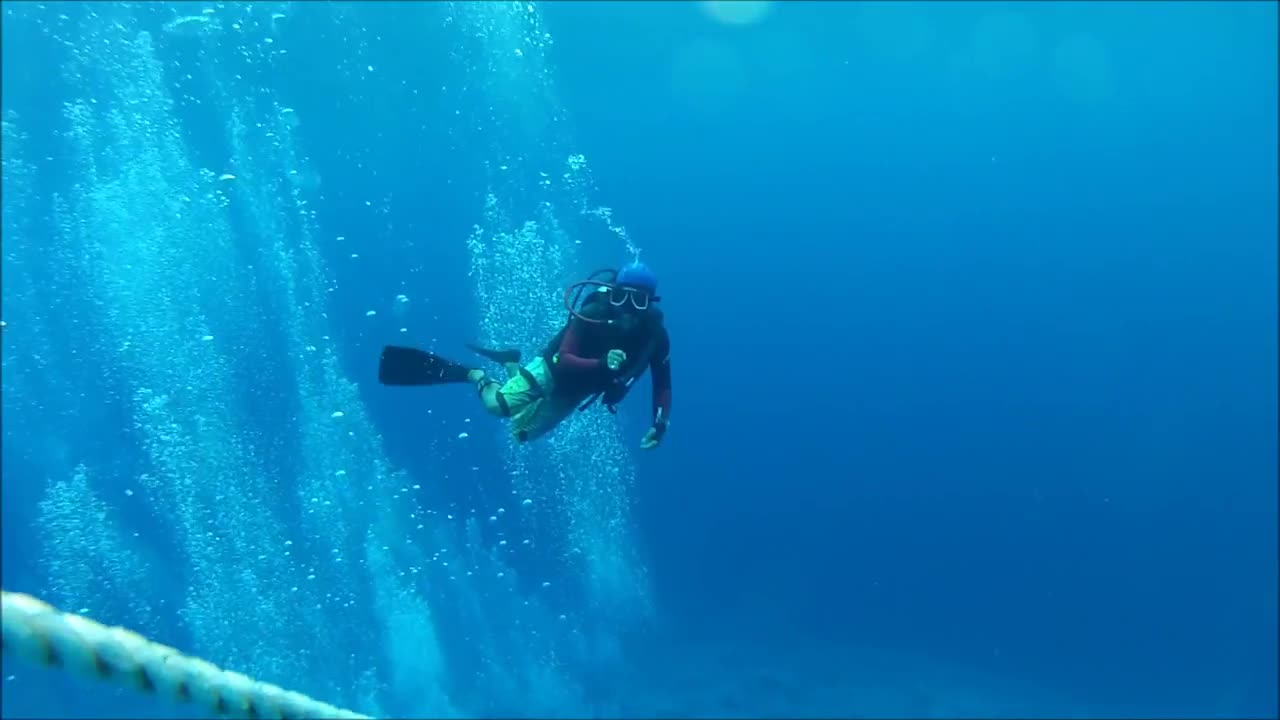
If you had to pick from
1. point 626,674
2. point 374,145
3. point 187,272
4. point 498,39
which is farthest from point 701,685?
point 374,145

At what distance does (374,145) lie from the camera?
85.3 ft

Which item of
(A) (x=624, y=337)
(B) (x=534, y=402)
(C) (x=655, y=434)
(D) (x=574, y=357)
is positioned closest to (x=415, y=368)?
(B) (x=534, y=402)

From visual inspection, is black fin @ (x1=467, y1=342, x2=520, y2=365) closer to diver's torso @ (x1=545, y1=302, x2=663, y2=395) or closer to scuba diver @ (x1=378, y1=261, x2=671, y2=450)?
scuba diver @ (x1=378, y1=261, x2=671, y2=450)

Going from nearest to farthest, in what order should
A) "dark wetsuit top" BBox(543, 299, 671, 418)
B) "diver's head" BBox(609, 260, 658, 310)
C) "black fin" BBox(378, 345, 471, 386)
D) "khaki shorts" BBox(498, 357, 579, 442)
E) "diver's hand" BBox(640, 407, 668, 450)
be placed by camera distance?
"diver's head" BBox(609, 260, 658, 310) < "dark wetsuit top" BBox(543, 299, 671, 418) < "diver's hand" BBox(640, 407, 668, 450) < "khaki shorts" BBox(498, 357, 579, 442) < "black fin" BBox(378, 345, 471, 386)

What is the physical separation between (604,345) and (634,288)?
0.39m

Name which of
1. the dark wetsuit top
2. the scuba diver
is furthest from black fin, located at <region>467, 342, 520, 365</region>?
the dark wetsuit top

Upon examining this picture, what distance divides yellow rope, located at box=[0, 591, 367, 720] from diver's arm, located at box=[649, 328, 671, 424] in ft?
13.0

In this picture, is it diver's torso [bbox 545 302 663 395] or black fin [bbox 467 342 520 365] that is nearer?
diver's torso [bbox 545 302 663 395]

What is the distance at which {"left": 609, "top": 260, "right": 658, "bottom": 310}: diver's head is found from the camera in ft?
15.5

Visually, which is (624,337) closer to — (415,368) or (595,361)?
(595,361)

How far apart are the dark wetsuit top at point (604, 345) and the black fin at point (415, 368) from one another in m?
1.12

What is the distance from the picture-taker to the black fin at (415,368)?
570 cm

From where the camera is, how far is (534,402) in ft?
17.8

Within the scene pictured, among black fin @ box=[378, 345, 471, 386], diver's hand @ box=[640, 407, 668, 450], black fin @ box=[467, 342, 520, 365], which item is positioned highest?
black fin @ box=[467, 342, 520, 365]
